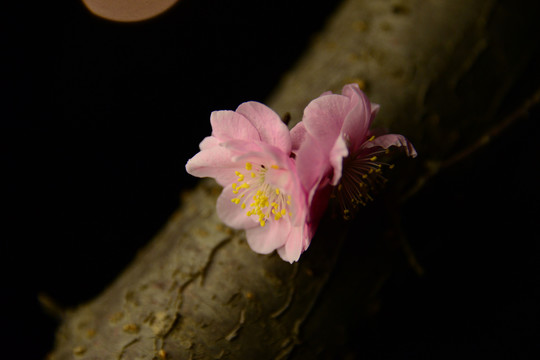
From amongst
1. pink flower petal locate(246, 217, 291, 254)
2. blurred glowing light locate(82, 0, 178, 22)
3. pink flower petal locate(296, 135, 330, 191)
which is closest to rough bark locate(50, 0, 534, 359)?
pink flower petal locate(246, 217, 291, 254)

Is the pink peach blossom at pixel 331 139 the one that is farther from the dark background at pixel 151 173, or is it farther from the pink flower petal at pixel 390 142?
the dark background at pixel 151 173

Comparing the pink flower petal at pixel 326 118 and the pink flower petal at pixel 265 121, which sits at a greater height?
the pink flower petal at pixel 265 121

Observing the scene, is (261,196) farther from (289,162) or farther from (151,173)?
(151,173)

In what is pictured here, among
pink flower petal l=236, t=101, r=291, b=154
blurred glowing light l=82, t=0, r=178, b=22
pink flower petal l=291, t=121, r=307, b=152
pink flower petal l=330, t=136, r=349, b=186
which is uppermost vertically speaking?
blurred glowing light l=82, t=0, r=178, b=22

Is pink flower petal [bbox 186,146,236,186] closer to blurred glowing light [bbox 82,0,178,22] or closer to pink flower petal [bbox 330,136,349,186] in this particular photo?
pink flower petal [bbox 330,136,349,186]

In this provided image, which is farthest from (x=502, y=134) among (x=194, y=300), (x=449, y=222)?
(x=194, y=300)

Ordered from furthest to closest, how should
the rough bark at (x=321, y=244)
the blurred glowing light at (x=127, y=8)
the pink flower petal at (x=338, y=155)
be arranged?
the blurred glowing light at (x=127, y=8)
the rough bark at (x=321, y=244)
the pink flower petal at (x=338, y=155)

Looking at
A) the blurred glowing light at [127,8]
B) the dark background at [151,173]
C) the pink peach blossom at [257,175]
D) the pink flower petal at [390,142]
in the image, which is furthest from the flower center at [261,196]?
the blurred glowing light at [127,8]

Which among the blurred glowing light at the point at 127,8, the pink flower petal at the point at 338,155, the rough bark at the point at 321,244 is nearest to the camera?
the pink flower petal at the point at 338,155
